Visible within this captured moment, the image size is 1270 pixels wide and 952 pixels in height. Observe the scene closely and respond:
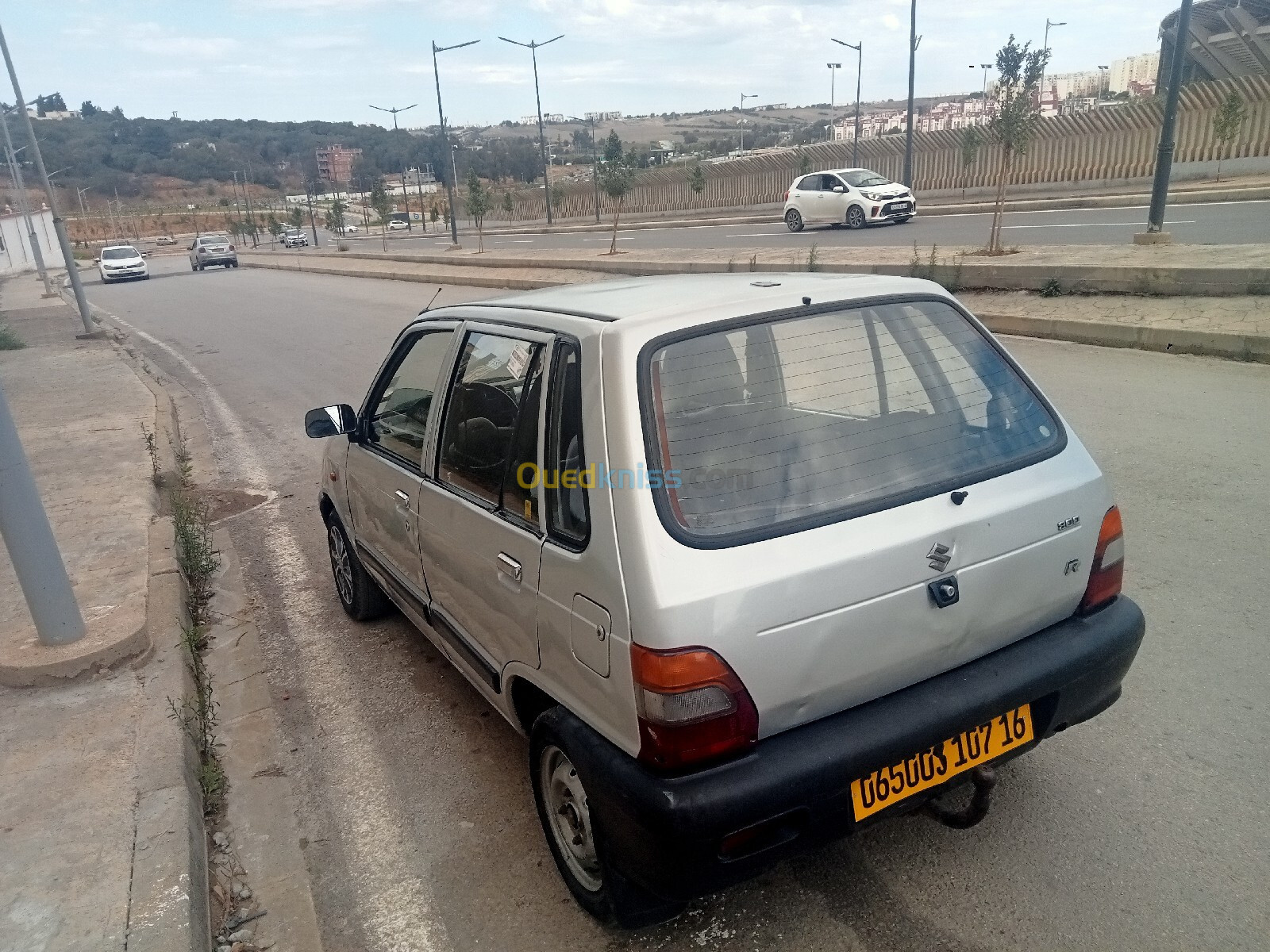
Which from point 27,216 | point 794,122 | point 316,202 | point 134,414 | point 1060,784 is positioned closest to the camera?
point 1060,784

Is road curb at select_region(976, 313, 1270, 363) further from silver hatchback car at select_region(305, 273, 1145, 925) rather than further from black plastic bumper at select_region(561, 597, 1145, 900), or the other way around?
black plastic bumper at select_region(561, 597, 1145, 900)

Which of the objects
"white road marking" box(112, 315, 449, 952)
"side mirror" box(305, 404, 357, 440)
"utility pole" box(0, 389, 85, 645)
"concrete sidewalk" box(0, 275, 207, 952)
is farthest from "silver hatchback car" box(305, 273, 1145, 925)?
"utility pole" box(0, 389, 85, 645)

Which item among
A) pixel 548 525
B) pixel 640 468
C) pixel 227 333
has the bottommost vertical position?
pixel 227 333

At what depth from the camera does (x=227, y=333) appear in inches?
731

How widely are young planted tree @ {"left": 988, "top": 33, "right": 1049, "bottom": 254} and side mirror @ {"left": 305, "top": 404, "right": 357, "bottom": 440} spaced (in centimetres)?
1185

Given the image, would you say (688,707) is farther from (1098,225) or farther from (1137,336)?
(1098,225)

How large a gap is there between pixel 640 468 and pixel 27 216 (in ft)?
110

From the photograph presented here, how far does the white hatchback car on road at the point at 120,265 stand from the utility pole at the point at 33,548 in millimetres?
40613

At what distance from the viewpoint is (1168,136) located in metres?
12.0

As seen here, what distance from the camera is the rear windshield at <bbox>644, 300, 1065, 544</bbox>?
2262mm

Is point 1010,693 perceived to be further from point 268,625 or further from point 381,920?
point 268,625

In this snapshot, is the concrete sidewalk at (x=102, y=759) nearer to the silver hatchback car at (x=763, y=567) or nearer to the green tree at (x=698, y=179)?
the silver hatchback car at (x=763, y=567)

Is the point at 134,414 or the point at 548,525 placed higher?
the point at 548,525

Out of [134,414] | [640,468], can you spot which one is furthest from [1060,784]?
[134,414]
